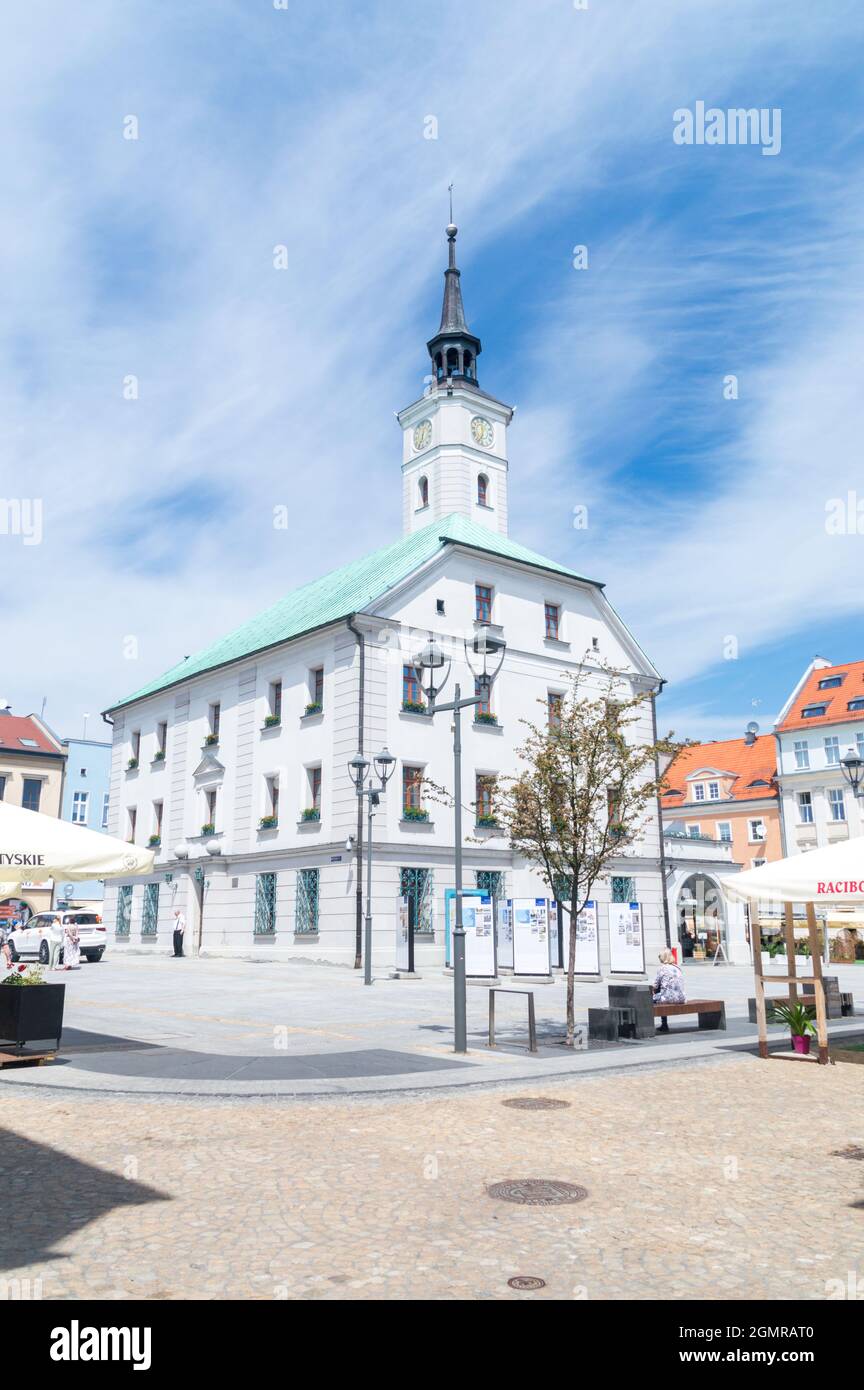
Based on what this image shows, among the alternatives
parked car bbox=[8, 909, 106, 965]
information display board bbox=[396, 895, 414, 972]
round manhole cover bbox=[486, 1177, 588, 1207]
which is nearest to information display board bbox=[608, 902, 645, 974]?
information display board bbox=[396, 895, 414, 972]

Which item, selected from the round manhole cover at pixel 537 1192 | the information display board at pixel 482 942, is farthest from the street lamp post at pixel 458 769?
the information display board at pixel 482 942

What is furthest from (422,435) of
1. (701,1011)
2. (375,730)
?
(701,1011)

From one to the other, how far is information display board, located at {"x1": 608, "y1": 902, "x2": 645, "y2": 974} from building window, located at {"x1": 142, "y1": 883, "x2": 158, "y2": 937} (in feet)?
71.9

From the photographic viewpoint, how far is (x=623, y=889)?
3881 cm

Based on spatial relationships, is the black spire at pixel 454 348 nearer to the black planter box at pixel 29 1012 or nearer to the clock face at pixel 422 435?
the clock face at pixel 422 435

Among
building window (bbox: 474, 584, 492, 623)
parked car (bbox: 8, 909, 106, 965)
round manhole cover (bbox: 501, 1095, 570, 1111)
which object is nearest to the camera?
round manhole cover (bbox: 501, 1095, 570, 1111)

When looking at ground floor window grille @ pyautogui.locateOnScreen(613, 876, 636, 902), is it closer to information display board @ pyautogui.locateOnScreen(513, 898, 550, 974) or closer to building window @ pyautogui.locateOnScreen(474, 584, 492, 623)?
building window @ pyautogui.locateOnScreen(474, 584, 492, 623)

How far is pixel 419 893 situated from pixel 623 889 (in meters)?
9.79

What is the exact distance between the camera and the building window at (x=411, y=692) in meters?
33.8

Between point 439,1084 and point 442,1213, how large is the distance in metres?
4.72

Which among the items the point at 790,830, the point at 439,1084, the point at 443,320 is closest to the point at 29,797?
the point at 443,320

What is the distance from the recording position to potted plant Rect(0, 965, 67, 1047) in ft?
38.9
